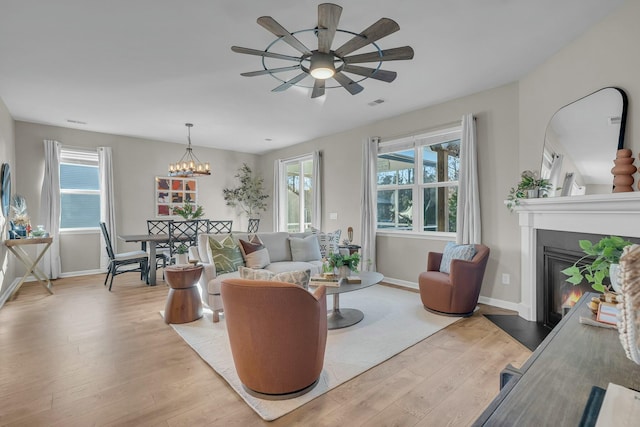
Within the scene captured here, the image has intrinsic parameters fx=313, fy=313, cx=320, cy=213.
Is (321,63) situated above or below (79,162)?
above

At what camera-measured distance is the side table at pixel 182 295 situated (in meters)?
3.41

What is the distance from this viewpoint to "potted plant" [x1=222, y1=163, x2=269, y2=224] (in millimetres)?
8031

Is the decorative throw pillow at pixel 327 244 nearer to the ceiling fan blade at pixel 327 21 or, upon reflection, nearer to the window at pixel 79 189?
the ceiling fan blade at pixel 327 21

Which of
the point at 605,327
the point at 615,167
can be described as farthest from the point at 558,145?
the point at 605,327

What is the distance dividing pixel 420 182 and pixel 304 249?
213 cm

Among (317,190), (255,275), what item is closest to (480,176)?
(317,190)

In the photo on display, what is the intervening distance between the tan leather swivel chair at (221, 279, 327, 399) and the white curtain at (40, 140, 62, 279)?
18.1 ft

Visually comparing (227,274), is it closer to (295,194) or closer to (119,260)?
(119,260)

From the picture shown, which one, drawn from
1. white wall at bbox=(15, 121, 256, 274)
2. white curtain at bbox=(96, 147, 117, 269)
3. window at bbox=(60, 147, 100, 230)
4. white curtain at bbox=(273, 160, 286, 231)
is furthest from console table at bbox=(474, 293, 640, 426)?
window at bbox=(60, 147, 100, 230)

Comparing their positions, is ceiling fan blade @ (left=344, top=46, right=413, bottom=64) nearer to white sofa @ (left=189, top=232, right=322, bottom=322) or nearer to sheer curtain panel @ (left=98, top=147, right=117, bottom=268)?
white sofa @ (left=189, top=232, right=322, bottom=322)

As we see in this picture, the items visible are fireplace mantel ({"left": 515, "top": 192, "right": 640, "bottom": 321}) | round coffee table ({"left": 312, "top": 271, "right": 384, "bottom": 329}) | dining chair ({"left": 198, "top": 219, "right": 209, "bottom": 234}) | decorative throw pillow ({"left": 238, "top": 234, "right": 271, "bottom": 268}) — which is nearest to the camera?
fireplace mantel ({"left": 515, "top": 192, "right": 640, "bottom": 321})

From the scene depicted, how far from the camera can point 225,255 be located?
3896 millimetres

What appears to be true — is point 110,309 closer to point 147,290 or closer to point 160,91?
point 147,290

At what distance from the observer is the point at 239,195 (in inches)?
315
